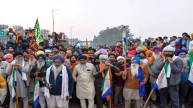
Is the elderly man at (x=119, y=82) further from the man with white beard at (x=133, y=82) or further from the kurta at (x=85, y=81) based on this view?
the kurta at (x=85, y=81)

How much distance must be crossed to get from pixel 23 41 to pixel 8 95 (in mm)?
7151

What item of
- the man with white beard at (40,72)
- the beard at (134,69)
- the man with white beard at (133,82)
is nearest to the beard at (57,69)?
the man with white beard at (40,72)

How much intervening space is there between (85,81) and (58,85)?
1.11 m

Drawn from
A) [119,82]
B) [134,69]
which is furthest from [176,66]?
[119,82]

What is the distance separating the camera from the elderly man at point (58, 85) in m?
7.05

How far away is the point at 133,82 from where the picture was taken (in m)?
7.98

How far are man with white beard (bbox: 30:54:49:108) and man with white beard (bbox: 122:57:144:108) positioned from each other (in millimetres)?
2305

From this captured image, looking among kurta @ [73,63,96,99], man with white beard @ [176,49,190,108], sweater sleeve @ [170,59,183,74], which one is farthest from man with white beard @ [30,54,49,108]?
man with white beard @ [176,49,190,108]

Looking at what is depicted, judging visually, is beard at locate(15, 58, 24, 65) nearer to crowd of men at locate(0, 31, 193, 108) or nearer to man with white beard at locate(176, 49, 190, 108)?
crowd of men at locate(0, 31, 193, 108)

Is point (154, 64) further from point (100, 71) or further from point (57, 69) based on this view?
point (57, 69)

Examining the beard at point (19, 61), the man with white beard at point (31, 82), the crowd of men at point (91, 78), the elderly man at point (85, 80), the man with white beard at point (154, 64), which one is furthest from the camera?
the man with white beard at point (154, 64)

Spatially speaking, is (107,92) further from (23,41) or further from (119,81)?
(23,41)

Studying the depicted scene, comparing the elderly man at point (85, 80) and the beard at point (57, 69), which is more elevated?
the beard at point (57, 69)

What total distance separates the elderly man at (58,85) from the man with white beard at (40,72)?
0.79 meters
